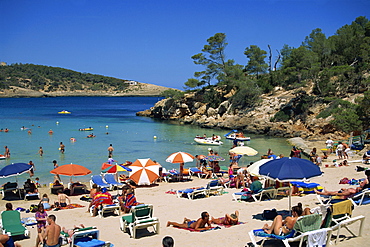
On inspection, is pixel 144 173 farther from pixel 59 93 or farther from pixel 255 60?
pixel 59 93

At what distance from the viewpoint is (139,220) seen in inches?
323

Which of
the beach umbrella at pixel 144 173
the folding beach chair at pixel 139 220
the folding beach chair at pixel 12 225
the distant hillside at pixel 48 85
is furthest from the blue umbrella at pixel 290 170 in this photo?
the distant hillside at pixel 48 85

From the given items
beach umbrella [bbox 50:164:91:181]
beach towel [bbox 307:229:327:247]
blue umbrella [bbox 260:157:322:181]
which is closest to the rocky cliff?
beach umbrella [bbox 50:164:91:181]

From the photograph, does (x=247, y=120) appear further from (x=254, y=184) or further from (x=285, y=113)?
(x=254, y=184)

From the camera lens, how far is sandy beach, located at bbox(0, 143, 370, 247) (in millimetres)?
7480

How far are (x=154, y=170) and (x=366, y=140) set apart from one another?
55.5 ft

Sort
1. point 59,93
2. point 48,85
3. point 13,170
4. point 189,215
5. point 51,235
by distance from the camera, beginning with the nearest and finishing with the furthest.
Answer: point 51,235, point 189,215, point 13,170, point 59,93, point 48,85

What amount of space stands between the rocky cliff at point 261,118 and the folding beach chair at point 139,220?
27656mm

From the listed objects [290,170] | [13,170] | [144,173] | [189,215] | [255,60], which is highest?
[255,60]

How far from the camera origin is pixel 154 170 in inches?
582

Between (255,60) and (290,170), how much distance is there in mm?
51689

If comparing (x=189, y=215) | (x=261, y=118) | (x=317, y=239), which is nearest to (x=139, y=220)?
(x=189, y=215)

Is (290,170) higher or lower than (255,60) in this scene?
lower

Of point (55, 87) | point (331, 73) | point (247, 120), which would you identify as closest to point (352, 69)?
point (331, 73)
